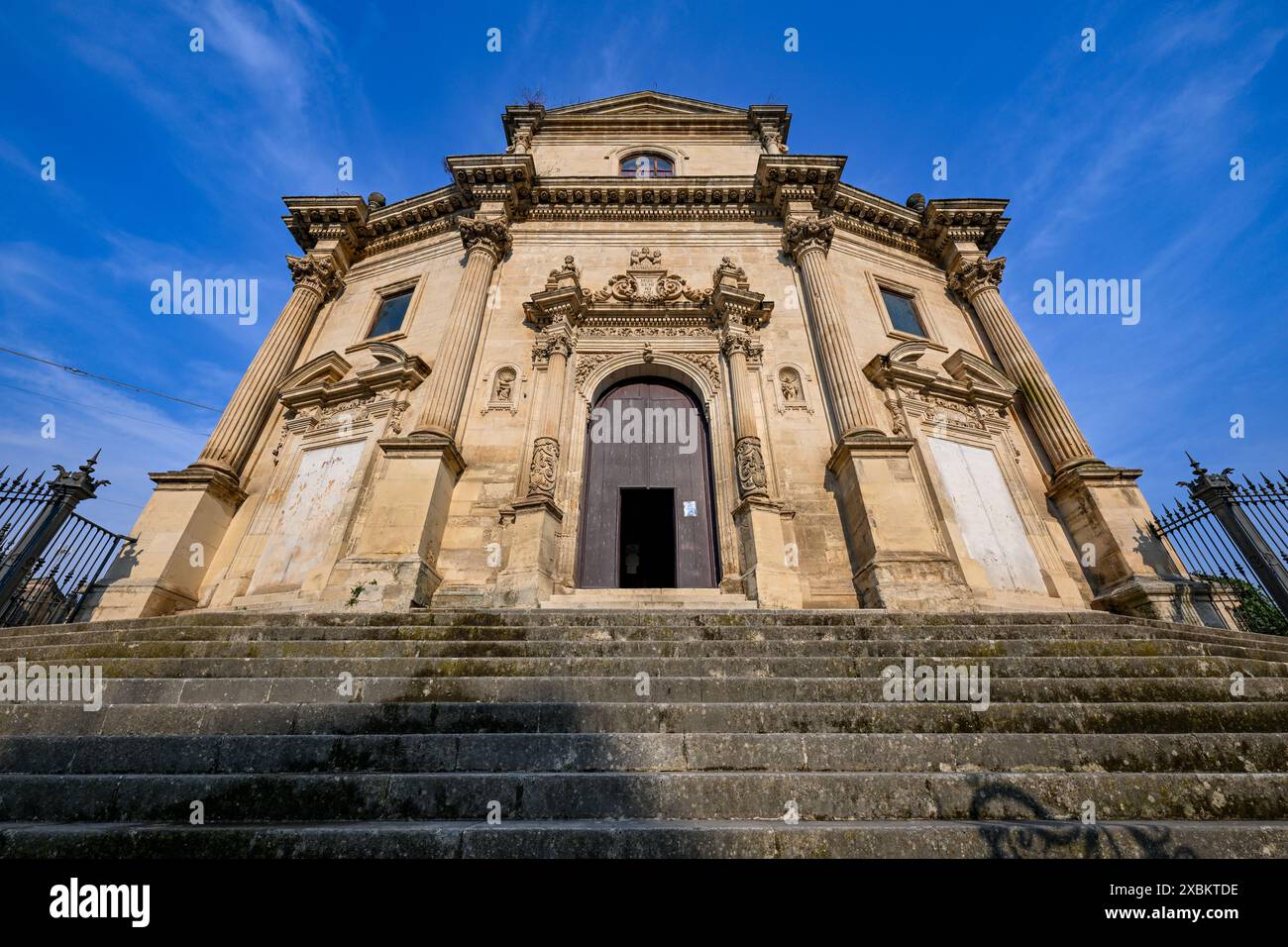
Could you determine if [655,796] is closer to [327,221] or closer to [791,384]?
[791,384]

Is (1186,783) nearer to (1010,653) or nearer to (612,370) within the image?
(1010,653)

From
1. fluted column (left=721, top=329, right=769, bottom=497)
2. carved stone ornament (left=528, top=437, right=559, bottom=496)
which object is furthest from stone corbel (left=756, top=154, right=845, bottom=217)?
carved stone ornament (left=528, top=437, right=559, bottom=496)

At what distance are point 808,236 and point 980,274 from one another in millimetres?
5001

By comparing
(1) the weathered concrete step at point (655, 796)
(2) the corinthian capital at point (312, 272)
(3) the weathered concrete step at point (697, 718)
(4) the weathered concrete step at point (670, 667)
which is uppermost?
(2) the corinthian capital at point (312, 272)

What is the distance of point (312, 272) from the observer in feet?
42.4

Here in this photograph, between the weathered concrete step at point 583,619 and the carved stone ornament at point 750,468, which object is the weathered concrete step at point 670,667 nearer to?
the weathered concrete step at point 583,619

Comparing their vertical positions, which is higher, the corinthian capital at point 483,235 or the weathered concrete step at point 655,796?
the corinthian capital at point 483,235

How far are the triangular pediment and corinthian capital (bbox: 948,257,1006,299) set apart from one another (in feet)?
28.5

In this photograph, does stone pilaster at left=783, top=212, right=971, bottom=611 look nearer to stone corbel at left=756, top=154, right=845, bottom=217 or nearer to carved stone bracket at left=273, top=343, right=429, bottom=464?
stone corbel at left=756, top=154, right=845, bottom=217

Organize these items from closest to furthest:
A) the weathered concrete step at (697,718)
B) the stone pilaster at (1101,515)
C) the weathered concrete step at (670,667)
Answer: the weathered concrete step at (697,718) < the weathered concrete step at (670,667) < the stone pilaster at (1101,515)

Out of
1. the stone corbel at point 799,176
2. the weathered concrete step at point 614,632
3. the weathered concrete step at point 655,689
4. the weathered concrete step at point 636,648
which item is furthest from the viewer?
the stone corbel at point 799,176

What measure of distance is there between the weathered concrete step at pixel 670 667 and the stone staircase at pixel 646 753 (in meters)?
0.02

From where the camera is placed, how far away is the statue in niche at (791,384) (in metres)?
10.4

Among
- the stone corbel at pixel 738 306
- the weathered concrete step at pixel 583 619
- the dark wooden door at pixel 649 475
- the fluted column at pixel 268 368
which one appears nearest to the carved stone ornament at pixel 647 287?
the stone corbel at pixel 738 306
